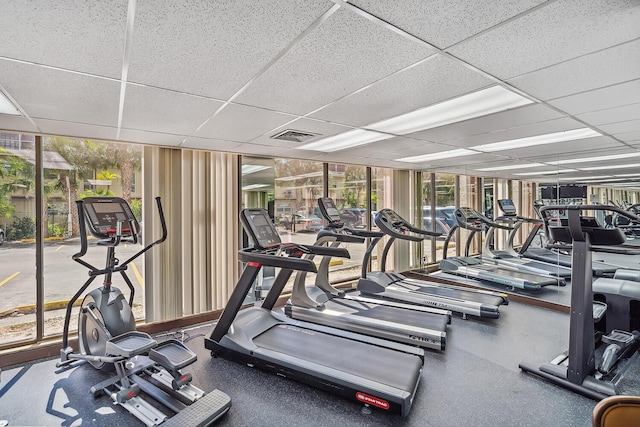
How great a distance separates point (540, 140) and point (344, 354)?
3.34m

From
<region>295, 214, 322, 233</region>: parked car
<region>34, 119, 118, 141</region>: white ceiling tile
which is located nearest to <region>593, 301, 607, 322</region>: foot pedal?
<region>295, 214, 322, 233</region>: parked car

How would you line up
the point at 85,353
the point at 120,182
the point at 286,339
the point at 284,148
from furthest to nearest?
the point at 284,148 → the point at 120,182 → the point at 286,339 → the point at 85,353

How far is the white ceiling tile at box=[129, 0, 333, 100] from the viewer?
1.30 metres

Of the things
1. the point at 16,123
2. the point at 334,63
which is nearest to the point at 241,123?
the point at 334,63

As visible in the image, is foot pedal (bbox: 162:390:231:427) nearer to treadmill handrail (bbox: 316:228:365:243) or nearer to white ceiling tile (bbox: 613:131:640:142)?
treadmill handrail (bbox: 316:228:365:243)

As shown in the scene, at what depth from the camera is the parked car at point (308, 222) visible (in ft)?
17.8

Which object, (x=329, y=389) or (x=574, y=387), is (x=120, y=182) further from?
(x=574, y=387)

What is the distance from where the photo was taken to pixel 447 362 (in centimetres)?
312

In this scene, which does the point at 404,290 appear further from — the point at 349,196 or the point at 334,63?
the point at 334,63

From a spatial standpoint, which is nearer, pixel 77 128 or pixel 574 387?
pixel 574 387

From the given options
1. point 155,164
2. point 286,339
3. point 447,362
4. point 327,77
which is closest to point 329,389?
point 286,339

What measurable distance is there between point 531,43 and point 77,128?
3.66 m

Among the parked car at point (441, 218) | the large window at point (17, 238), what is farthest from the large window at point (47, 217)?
the parked car at point (441, 218)

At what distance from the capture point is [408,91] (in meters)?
2.25
